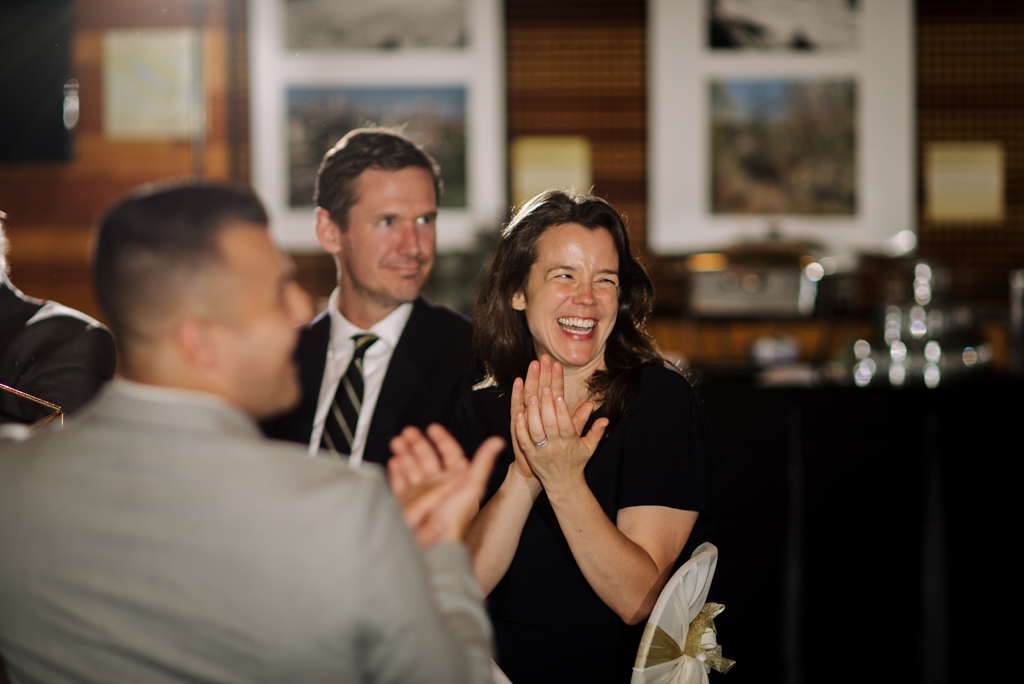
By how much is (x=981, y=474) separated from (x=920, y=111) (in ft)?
7.73

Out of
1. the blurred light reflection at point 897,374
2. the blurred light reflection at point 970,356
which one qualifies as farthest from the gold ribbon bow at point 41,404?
the blurred light reflection at point 970,356

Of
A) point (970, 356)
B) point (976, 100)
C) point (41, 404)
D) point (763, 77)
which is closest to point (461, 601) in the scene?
point (41, 404)

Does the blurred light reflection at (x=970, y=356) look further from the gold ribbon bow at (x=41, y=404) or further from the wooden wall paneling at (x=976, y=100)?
the gold ribbon bow at (x=41, y=404)

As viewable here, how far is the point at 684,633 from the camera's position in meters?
1.23

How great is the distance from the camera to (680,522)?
4.19 ft

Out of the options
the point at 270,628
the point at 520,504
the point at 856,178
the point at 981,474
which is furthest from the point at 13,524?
the point at 856,178

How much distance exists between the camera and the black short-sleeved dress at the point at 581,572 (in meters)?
1.28

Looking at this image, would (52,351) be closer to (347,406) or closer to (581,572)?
(347,406)

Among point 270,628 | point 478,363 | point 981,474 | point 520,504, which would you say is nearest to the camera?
point 270,628

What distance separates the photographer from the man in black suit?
4.30 feet

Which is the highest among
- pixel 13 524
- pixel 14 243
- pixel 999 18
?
pixel 999 18

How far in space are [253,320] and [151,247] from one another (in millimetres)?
114

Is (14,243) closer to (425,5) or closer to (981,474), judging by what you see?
(425,5)

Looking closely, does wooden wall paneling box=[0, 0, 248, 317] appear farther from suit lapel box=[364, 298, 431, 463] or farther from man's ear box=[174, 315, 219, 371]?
man's ear box=[174, 315, 219, 371]
